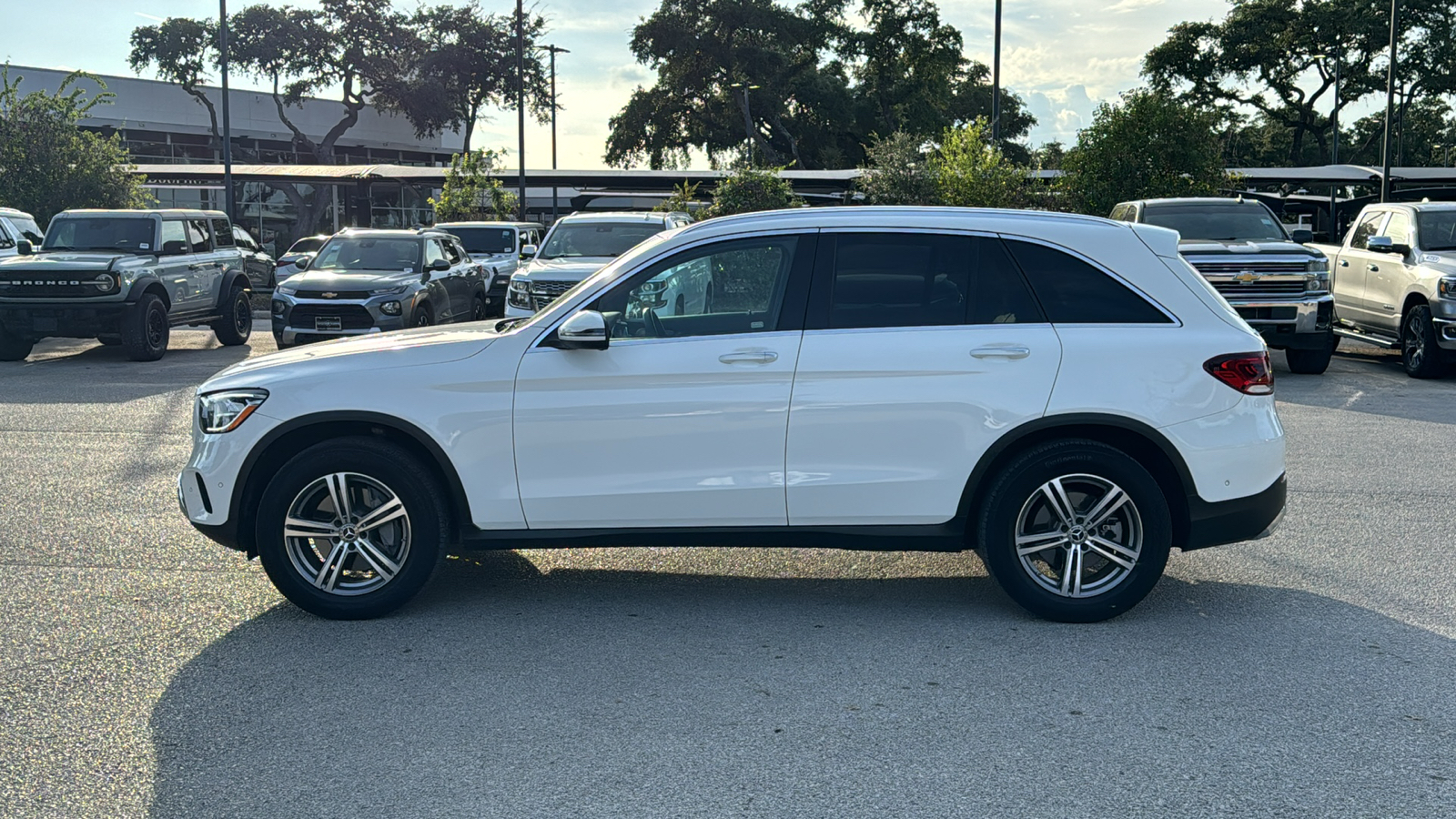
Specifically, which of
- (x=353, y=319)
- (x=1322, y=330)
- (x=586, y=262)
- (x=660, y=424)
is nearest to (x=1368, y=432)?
(x=1322, y=330)

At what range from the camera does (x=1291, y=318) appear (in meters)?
14.7

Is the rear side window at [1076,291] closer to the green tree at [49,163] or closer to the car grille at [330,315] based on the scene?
the car grille at [330,315]

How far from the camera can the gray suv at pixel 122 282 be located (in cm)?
1594

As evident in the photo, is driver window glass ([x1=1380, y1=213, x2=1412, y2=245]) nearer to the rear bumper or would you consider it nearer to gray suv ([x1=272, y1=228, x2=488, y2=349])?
the rear bumper

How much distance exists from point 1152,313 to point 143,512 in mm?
5758

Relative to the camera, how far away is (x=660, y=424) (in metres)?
5.55

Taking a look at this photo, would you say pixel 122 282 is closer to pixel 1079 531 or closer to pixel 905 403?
pixel 905 403

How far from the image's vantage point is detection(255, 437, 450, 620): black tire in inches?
220

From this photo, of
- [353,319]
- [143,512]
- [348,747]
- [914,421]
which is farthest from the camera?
[353,319]

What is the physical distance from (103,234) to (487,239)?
340 inches

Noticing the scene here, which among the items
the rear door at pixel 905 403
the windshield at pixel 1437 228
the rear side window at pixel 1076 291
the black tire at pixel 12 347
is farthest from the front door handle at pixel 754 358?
the black tire at pixel 12 347

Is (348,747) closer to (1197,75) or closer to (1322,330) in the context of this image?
(1322,330)

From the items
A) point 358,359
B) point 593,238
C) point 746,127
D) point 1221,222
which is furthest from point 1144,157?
point 746,127

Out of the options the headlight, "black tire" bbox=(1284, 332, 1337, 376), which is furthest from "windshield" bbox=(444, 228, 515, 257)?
the headlight
